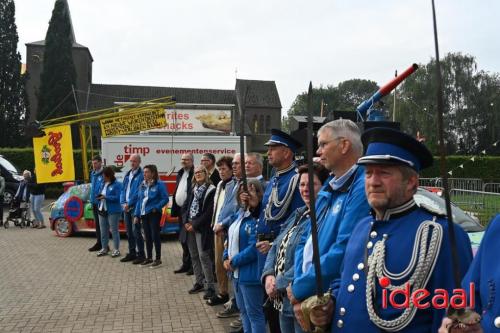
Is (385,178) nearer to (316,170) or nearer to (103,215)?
(316,170)

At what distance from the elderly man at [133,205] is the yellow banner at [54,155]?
4.91 metres

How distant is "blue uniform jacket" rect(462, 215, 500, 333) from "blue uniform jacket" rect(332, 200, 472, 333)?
0.18 m

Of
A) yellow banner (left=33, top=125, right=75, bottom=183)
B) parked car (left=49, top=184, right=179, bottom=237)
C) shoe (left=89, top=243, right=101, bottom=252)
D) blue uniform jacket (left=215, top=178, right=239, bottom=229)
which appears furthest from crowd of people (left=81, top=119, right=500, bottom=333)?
yellow banner (left=33, top=125, right=75, bottom=183)

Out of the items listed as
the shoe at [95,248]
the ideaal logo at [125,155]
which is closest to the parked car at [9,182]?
the ideaal logo at [125,155]

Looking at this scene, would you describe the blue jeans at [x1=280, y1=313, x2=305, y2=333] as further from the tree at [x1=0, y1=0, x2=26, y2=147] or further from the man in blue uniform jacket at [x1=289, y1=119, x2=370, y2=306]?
the tree at [x1=0, y1=0, x2=26, y2=147]

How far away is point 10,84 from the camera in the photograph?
139 ft

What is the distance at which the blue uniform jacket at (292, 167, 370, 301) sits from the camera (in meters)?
2.39

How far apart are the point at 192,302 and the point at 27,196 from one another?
34.0 feet

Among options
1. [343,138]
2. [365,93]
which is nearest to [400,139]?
[343,138]

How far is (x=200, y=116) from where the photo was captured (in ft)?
73.1

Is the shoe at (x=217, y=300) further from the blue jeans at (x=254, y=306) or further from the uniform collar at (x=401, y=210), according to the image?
the uniform collar at (x=401, y=210)

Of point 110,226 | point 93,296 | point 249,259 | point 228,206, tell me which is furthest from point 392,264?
point 110,226

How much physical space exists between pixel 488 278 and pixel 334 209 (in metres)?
1.11

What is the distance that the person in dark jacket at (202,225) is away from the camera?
21.1 ft
